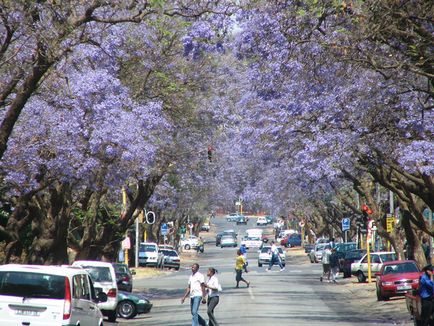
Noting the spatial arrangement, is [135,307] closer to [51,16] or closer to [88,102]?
[88,102]

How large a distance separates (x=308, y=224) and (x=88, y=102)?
3101 inches

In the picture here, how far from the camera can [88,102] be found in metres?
30.3

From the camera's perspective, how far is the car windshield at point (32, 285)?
17484 millimetres

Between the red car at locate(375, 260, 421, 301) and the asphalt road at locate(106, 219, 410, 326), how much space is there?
1.09 meters

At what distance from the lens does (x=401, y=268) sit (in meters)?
36.2

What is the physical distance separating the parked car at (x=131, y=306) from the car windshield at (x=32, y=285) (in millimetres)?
12808

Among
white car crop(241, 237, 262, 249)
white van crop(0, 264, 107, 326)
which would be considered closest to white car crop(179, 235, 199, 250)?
white car crop(241, 237, 262, 249)

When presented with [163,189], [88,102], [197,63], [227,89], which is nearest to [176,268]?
[163,189]

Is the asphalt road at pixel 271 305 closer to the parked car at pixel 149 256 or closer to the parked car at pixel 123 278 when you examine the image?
the parked car at pixel 123 278

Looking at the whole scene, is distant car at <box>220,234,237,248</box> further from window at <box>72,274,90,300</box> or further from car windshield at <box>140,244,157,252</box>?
window at <box>72,274,90,300</box>

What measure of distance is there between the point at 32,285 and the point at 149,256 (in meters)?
50.8

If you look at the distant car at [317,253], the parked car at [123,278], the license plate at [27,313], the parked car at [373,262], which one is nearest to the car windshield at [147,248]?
the distant car at [317,253]

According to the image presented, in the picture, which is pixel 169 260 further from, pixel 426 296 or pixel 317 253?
pixel 426 296

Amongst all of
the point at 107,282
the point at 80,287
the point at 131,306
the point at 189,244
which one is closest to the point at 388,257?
the point at 131,306
